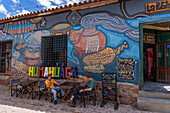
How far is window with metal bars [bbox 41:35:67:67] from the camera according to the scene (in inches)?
255

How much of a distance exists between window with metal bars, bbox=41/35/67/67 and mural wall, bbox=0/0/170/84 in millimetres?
302

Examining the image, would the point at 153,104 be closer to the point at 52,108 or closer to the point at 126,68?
the point at 126,68

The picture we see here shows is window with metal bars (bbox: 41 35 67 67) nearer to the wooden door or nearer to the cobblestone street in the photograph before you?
the cobblestone street

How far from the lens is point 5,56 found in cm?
844

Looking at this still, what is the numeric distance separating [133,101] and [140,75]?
116cm

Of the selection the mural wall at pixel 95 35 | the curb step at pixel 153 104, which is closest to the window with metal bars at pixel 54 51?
the mural wall at pixel 95 35

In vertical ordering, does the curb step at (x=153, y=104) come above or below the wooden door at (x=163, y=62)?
below

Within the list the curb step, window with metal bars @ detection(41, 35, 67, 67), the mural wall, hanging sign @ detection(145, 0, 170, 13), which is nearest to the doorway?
hanging sign @ detection(145, 0, 170, 13)

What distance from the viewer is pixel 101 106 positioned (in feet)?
15.2

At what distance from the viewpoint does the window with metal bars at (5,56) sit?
829 centimetres

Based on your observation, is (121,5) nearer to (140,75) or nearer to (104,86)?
(140,75)

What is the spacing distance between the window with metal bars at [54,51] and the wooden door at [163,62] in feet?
19.3

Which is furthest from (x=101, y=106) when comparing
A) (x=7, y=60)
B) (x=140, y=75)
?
(x=7, y=60)

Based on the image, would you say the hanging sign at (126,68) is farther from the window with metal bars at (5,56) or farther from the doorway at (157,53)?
the window with metal bars at (5,56)
